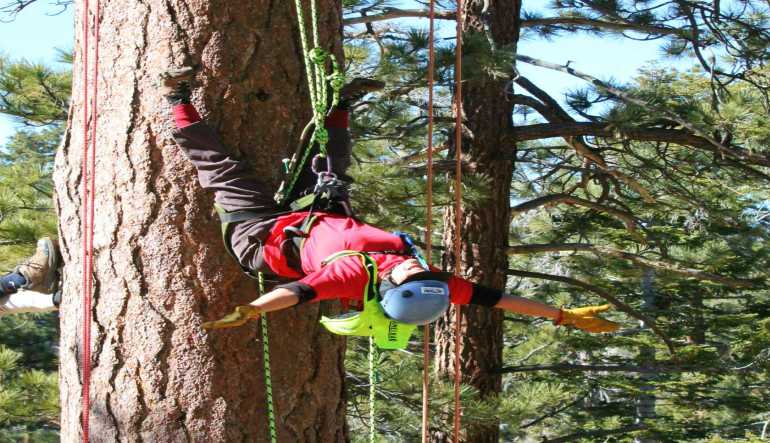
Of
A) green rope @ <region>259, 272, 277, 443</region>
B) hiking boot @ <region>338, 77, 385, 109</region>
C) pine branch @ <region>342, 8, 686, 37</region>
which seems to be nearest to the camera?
green rope @ <region>259, 272, 277, 443</region>

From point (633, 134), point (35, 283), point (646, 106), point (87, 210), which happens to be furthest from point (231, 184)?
point (633, 134)

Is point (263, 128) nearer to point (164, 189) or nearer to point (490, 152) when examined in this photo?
point (164, 189)

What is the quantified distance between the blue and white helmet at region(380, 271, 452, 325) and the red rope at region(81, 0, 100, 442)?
1018mm

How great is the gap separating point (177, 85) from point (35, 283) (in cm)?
238

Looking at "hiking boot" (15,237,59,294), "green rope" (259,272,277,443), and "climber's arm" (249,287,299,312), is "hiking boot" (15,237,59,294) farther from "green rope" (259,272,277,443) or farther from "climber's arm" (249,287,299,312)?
"climber's arm" (249,287,299,312)

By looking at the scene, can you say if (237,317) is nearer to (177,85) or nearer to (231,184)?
(231,184)

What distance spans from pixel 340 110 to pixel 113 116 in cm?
80

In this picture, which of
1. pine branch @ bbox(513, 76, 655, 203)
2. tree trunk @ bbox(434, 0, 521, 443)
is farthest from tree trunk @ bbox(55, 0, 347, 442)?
pine branch @ bbox(513, 76, 655, 203)

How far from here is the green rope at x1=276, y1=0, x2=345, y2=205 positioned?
2.91m

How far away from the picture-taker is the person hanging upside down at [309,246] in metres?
2.60

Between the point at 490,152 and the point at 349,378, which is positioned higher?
the point at 490,152

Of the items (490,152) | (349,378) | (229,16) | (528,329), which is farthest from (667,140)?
(528,329)

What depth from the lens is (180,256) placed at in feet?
9.55

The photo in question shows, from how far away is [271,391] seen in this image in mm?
2938
